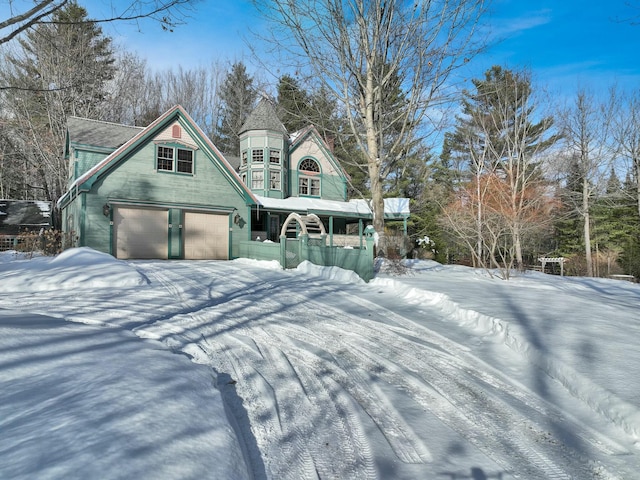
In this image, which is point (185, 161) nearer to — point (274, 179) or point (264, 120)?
point (274, 179)

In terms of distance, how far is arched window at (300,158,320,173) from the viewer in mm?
21734

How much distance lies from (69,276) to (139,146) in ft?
28.5

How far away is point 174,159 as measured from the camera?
1587 centimetres

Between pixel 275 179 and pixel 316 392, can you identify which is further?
pixel 275 179

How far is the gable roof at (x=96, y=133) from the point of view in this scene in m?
16.2

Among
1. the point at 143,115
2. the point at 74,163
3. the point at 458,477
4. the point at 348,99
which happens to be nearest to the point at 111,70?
the point at 143,115

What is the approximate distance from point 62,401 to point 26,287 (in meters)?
6.85

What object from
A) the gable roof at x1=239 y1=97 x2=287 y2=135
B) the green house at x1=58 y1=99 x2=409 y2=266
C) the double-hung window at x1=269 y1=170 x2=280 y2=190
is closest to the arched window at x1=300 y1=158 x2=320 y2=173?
the green house at x1=58 y1=99 x2=409 y2=266

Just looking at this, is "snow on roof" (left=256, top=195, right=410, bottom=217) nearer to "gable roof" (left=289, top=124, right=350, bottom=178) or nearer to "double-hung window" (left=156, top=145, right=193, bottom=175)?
"gable roof" (left=289, top=124, right=350, bottom=178)

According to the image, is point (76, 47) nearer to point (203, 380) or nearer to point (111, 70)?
point (111, 70)

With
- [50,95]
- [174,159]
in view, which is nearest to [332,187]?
[174,159]

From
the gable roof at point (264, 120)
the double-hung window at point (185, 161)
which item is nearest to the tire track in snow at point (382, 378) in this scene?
the double-hung window at point (185, 161)

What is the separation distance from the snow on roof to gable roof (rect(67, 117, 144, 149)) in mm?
Answer: 6938

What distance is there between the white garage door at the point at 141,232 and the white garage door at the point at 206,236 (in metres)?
0.90
